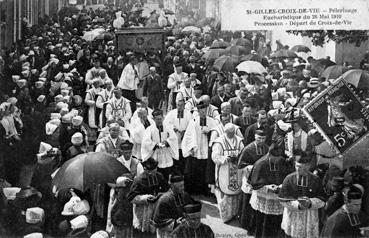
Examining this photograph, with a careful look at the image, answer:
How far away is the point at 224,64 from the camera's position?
1246 cm

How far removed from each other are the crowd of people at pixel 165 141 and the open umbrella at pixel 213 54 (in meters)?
0.04

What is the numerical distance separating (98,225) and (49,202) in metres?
0.72

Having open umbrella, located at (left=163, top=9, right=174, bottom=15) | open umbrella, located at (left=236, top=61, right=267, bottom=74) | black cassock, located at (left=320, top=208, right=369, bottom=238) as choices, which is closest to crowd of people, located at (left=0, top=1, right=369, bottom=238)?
black cassock, located at (left=320, top=208, right=369, bottom=238)

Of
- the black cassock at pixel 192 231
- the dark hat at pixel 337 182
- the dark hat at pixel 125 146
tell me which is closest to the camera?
the black cassock at pixel 192 231

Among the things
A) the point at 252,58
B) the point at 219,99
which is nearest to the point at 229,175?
the point at 219,99

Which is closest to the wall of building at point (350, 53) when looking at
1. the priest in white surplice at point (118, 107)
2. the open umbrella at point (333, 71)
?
the open umbrella at point (333, 71)

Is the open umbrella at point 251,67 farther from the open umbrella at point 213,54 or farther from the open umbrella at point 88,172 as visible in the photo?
the open umbrella at point 88,172

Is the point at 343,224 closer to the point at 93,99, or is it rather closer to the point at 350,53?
the point at 350,53

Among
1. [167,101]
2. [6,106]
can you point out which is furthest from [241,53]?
[6,106]

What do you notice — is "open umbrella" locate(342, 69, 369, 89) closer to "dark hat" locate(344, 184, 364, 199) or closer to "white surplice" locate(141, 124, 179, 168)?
"dark hat" locate(344, 184, 364, 199)
